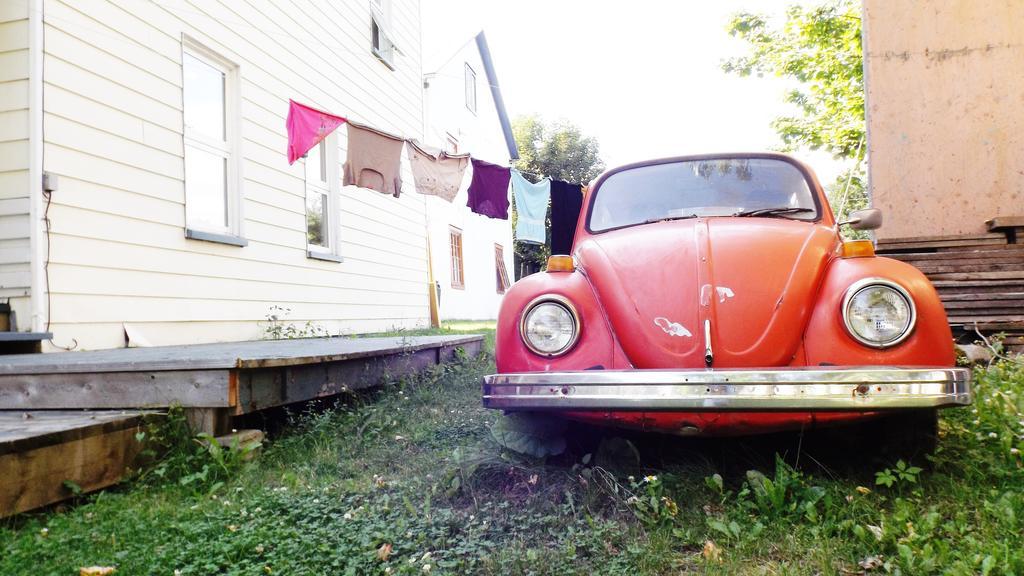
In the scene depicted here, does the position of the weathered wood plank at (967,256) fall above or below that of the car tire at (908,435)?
above

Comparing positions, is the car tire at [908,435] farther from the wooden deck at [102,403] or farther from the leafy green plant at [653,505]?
the wooden deck at [102,403]

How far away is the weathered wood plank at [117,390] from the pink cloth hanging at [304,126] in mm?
3347

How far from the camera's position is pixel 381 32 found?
31.9ft

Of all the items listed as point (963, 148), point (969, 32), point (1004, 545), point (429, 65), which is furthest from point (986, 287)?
point (429, 65)

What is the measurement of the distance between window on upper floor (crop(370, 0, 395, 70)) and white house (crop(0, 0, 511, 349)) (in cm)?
53

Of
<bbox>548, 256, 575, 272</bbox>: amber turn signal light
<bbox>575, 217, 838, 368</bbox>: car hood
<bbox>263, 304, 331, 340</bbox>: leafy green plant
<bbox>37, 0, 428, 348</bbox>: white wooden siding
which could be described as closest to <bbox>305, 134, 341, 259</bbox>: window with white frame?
<bbox>37, 0, 428, 348</bbox>: white wooden siding

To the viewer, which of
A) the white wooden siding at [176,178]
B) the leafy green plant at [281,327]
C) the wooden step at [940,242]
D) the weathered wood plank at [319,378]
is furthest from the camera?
the leafy green plant at [281,327]

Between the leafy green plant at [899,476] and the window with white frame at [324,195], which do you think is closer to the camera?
the leafy green plant at [899,476]

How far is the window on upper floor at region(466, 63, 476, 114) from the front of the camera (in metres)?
17.9

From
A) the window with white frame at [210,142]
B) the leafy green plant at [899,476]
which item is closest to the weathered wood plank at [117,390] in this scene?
the window with white frame at [210,142]

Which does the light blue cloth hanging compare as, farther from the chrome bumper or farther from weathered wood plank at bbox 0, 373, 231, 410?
the chrome bumper

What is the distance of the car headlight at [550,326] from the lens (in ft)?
8.36

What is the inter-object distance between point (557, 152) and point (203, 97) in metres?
21.6

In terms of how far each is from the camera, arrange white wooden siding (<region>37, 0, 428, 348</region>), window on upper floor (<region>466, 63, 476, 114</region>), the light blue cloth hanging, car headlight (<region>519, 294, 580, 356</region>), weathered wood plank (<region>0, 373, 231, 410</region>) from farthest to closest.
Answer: window on upper floor (<region>466, 63, 476, 114</region>) < the light blue cloth hanging < white wooden siding (<region>37, 0, 428, 348</region>) < weathered wood plank (<region>0, 373, 231, 410</region>) < car headlight (<region>519, 294, 580, 356</region>)
